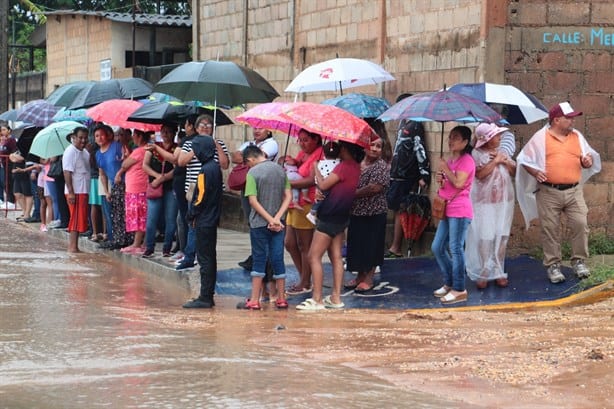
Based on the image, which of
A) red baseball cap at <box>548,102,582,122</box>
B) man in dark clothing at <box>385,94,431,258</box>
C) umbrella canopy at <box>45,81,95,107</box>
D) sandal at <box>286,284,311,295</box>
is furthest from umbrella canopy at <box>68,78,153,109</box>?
red baseball cap at <box>548,102,582,122</box>

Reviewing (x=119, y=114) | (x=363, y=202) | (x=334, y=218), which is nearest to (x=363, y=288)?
(x=363, y=202)

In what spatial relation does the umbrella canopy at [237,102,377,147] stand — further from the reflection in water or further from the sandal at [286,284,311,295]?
the sandal at [286,284,311,295]

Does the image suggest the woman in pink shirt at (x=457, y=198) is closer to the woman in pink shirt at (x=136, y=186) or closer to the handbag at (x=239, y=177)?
the handbag at (x=239, y=177)

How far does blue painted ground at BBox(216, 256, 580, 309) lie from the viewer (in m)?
10.8

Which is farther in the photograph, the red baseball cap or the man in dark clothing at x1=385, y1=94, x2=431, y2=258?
the man in dark clothing at x1=385, y1=94, x2=431, y2=258

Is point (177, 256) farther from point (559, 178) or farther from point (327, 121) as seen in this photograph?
point (559, 178)

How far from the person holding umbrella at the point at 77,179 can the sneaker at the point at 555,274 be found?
7.37 metres

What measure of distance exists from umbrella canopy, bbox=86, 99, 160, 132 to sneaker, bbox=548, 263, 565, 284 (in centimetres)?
561

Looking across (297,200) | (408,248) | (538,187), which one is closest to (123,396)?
(297,200)

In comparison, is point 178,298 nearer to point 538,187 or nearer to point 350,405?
point 538,187

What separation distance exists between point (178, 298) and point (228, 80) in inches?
98.0

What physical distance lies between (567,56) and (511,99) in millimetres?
1733

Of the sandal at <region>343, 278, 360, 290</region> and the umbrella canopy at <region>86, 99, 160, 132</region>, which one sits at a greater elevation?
the umbrella canopy at <region>86, 99, 160, 132</region>

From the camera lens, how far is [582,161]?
428 inches
